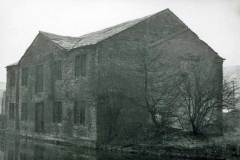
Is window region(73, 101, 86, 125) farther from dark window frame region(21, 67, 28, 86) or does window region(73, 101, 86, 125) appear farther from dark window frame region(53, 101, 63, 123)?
dark window frame region(21, 67, 28, 86)

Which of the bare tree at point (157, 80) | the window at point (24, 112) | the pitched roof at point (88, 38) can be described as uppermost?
the pitched roof at point (88, 38)

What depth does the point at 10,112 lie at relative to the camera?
125 feet

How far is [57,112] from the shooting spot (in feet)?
95.8

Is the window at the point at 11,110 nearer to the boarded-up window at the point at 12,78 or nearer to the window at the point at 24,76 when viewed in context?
the boarded-up window at the point at 12,78

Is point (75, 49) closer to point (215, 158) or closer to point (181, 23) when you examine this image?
point (181, 23)

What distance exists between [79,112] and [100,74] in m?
3.48

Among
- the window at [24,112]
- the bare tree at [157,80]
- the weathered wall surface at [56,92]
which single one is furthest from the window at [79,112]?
the window at [24,112]

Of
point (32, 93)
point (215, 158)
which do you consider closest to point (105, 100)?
point (215, 158)

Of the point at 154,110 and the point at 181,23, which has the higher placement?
the point at 181,23

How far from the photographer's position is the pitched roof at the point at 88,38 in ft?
85.2

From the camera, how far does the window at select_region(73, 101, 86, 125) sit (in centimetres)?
2594

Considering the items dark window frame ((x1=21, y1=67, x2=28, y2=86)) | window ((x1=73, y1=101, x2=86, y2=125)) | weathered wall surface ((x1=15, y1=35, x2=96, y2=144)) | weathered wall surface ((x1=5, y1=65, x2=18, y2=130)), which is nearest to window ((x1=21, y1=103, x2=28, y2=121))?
weathered wall surface ((x1=15, y1=35, x2=96, y2=144))

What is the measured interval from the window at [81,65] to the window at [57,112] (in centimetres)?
360

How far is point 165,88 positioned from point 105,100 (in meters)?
4.15
